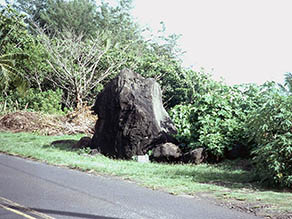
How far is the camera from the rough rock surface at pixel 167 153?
10.3 m

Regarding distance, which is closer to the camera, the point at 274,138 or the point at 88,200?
the point at 88,200

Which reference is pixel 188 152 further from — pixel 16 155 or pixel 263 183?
pixel 16 155

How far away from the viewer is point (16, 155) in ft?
34.2

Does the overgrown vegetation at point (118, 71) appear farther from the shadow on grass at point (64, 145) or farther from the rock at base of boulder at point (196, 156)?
the shadow on grass at point (64, 145)

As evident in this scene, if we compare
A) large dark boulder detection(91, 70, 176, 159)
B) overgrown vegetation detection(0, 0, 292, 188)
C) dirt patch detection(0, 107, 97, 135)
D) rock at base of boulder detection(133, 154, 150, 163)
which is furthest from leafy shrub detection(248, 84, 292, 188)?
dirt patch detection(0, 107, 97, 135)

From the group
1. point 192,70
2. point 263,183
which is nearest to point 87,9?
point 192,70

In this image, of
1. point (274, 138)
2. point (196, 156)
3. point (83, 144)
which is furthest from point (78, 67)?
point (274, 138)

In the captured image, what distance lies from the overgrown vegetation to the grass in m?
0.62

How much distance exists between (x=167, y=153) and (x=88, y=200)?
4968 millimetres

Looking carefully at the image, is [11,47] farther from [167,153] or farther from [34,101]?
[167,153]

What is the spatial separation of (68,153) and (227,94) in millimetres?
5261

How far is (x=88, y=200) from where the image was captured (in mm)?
5605

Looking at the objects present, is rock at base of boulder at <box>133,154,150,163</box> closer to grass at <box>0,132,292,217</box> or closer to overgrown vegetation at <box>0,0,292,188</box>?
grass at <box>0,132,292,217</box>

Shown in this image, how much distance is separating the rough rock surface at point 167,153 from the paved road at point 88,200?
9.95ft
